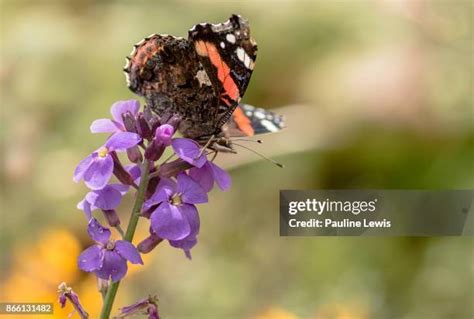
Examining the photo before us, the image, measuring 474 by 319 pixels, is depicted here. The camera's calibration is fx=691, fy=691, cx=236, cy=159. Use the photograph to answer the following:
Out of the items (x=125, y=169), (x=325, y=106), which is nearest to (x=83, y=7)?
(x=325, y=106)

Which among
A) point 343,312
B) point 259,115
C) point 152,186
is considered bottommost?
point 152,186

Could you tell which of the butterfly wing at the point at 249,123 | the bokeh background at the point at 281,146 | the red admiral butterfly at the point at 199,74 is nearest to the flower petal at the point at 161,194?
the red admiral butterfly at the point at 199,74

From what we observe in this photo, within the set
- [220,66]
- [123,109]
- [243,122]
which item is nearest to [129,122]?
[123,109]

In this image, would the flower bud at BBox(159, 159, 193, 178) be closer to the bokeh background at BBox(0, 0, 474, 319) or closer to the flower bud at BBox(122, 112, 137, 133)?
the flower bud at BBox(122, 112, 137, 133)

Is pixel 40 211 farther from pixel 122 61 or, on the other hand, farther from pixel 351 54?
pixel 351 54

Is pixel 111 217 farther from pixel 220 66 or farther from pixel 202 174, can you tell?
pixel 220 66

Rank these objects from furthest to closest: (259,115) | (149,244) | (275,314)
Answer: (275,314), (259,115), (149,244)

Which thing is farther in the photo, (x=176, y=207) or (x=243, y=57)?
(x=243, y=57)
